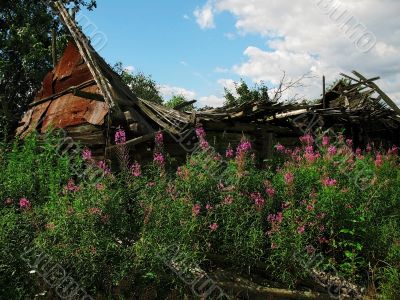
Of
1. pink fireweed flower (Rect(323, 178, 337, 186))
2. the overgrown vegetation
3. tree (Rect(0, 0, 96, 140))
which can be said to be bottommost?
the overgrown vegetation

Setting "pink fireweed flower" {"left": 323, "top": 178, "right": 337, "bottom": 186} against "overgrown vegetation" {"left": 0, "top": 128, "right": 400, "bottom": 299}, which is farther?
"pink fireweed flower" {"left": 323, "top": 178, "right": 337, "bottom": 186}

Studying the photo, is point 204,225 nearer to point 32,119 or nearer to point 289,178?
point 289,178

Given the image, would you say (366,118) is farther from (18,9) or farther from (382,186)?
(18,9)

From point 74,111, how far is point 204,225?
19.7 ft

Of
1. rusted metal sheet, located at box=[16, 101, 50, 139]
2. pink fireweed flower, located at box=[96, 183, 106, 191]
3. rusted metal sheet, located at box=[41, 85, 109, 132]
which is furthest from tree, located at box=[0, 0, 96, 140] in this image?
pink fireweed flower, located at box=[96, 183, 106, 191]

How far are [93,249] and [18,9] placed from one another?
58.1 feet

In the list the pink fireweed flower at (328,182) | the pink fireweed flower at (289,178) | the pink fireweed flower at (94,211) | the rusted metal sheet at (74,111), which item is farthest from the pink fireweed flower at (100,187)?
the rusted metal sheet at (74,111)

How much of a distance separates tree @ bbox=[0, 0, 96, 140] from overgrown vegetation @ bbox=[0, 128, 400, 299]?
13.1 m

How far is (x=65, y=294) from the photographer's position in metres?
5.43

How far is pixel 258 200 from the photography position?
6.29 metres

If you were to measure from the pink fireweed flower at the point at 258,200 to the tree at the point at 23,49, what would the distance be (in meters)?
14.9

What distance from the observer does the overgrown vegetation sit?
18.0 ft

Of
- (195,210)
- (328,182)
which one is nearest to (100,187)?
(195,210)

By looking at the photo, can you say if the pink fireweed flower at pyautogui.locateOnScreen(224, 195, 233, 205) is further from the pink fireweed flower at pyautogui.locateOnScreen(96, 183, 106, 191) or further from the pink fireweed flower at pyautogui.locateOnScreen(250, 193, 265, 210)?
the pink fireweed flower at pyautogui.locateOnScreen(96, 183, 106, 191)
